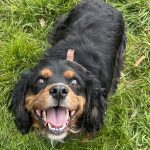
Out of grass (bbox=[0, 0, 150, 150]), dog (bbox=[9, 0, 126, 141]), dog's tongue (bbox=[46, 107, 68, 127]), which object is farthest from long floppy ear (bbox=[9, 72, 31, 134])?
grass (bbox=[0, 0, 150, 150])

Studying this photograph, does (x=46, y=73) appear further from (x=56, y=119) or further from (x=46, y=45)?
(x=46, y=45)

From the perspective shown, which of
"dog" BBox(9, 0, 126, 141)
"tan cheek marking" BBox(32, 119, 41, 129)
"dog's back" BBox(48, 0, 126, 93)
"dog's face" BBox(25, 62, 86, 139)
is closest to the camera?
"dog's face" BBox(25, 62, 86, 139)

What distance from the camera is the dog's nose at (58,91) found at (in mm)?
3629

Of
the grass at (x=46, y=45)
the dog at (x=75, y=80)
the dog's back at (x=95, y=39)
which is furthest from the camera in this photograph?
the grass at (x=46, y=45)

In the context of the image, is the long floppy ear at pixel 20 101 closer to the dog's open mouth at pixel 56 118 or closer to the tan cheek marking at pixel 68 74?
the dog's open mouth at pixel 56 118

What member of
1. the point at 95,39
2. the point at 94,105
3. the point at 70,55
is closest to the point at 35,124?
the point at 94,105

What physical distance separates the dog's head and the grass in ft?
2.08

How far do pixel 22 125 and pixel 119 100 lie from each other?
4.34ft

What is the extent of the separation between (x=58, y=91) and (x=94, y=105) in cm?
60

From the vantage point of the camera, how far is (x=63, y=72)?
3910 millimetres

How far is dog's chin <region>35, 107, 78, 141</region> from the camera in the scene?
13.0ft

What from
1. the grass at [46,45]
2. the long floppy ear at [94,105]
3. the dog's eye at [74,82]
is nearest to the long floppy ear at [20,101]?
the dog's eye at [74,82]

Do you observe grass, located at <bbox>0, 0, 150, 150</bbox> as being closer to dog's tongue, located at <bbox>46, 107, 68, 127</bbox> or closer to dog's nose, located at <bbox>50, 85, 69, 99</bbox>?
dog's tongue, located at <bbox>46, 107, 68, 127</bbox>

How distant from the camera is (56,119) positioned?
3953 millimetres
